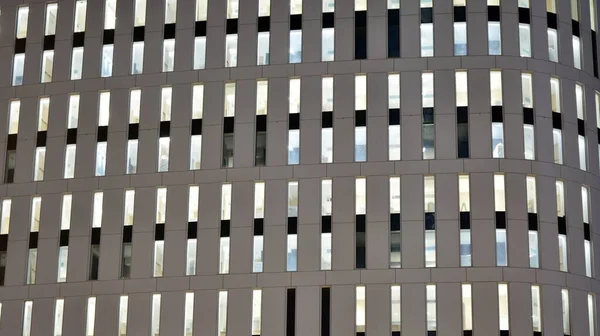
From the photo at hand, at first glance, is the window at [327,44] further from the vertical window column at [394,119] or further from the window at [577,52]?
the window at [577,52]

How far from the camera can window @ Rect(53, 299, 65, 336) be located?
77000mm

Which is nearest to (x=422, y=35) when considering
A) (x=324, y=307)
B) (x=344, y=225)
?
(x=344, y=225)

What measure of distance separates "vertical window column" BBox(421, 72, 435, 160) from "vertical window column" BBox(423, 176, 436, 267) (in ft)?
5.22

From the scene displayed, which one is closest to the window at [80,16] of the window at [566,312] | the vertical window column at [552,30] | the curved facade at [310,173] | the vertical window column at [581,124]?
the curved facade at [310,173]

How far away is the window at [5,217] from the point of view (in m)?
79.9

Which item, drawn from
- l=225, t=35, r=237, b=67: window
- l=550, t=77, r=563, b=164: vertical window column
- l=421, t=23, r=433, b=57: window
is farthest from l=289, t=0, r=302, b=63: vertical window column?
l=550, t=77, r=563, b=164: vertical window column

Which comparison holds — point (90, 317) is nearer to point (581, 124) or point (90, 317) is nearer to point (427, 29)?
point (427, 29)

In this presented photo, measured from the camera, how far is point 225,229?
75.6 meters

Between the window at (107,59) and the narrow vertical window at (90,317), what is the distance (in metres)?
15.0

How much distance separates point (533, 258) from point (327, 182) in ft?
42.9

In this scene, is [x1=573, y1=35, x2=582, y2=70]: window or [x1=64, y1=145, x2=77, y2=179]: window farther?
[x1=64, y1=145, x2=77, y2=179]: window

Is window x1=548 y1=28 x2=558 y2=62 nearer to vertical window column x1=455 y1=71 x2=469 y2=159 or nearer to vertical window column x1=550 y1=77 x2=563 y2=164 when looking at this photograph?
vertical window column x1=550 y1=77 x2=563 y2=164

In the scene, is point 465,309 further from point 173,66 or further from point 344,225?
point 173,66

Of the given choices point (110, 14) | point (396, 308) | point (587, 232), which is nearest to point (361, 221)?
point (396, 308)
